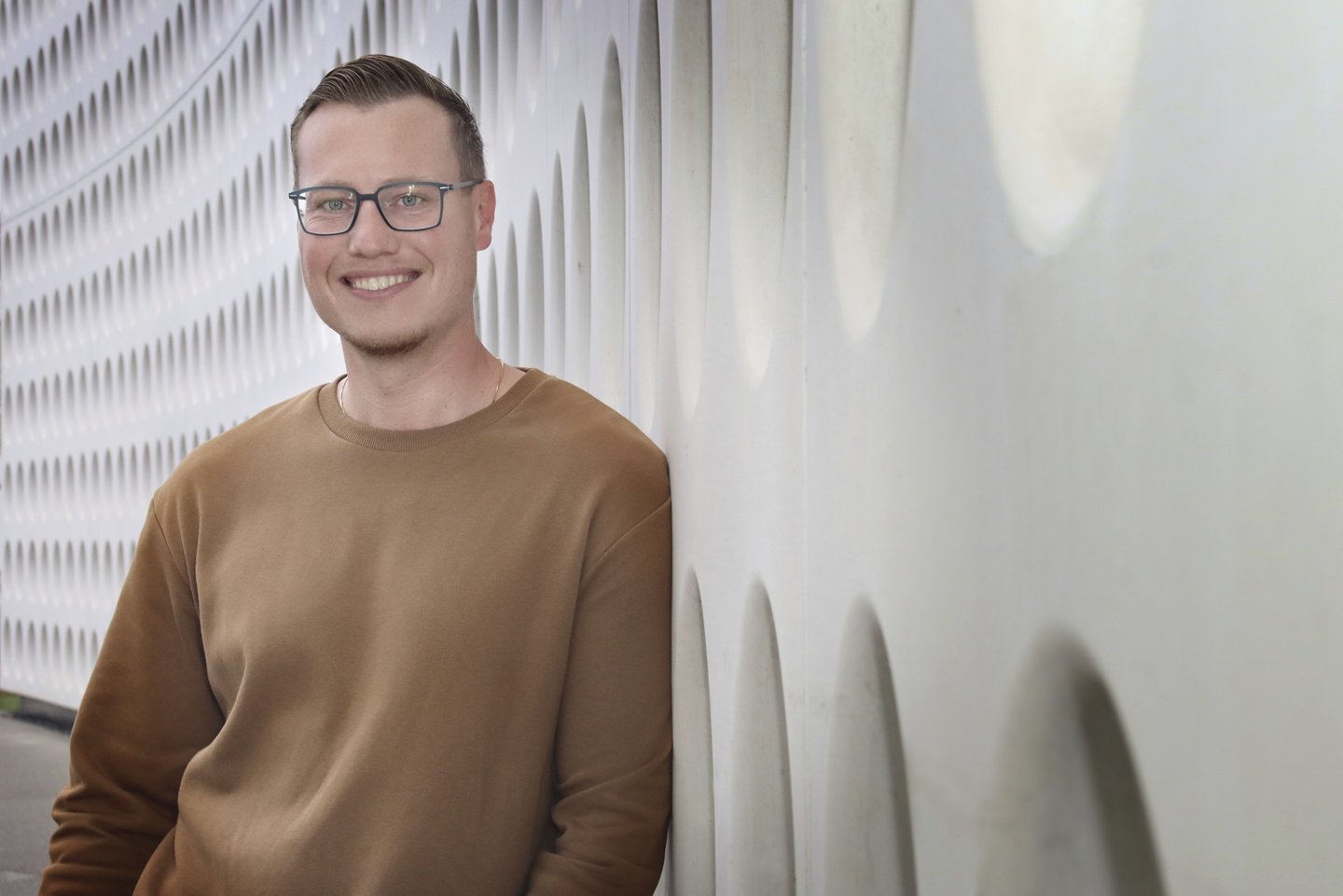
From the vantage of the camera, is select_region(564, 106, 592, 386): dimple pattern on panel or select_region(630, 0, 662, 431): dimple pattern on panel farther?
select_region(564, 106, 592, 386): dimple pattern on panel

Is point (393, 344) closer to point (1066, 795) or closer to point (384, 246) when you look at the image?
point (384, 246)

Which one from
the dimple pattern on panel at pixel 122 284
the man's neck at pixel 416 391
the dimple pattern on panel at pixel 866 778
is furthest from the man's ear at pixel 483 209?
the dimple pattern on panel at pixel 122 284

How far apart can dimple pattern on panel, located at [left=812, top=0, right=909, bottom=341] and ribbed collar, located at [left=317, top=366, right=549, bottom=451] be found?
474mm

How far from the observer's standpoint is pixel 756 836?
3.11 ft

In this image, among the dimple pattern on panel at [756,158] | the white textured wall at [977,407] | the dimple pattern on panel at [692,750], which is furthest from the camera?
the dimple pattern on panel at [692,750]

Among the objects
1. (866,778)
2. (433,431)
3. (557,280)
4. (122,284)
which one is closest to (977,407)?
(866,778)

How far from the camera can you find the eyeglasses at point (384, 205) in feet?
3.97

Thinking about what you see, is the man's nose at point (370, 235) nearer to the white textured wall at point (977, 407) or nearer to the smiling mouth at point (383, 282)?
the smiling mouth at point (383, 282)

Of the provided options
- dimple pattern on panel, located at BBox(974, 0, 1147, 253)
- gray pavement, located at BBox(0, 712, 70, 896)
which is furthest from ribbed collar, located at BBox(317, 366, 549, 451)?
gray pavement, located at BBox(0, 712, 70, 896)

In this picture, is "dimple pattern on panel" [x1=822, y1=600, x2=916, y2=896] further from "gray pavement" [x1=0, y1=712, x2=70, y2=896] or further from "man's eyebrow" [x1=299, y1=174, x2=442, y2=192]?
"gray pavement" [x1=0, y1=712, x2=70, y2=896]

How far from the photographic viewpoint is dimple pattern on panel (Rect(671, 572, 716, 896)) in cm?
106

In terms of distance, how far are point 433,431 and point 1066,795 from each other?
76cm

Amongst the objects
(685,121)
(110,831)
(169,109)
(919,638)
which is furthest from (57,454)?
(919,638)

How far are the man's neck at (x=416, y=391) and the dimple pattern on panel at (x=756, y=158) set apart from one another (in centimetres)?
34
